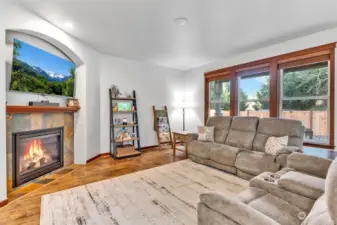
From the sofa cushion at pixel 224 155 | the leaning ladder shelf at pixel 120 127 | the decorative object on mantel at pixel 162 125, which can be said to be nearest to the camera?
the sofa cushion at pixel 224 155

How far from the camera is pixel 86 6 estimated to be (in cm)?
233

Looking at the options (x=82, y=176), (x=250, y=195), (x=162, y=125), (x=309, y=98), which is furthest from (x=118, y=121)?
(x=309, y=98)

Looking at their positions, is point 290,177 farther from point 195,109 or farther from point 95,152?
point 195,109

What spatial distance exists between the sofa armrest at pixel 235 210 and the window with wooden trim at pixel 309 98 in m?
3.19

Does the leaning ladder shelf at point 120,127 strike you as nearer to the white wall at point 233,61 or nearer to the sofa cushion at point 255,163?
the white wall at point 233,61

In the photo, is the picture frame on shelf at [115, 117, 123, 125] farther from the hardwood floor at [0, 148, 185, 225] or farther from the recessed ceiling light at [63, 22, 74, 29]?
the recessed ceiling light at [63, 22, 74, 29]

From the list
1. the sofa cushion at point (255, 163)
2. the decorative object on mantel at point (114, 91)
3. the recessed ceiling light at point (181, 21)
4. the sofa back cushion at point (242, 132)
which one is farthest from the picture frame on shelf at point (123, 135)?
the recessed ceiling light at point (181, 21)

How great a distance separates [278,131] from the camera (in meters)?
3.00

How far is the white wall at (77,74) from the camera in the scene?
2.12 meters

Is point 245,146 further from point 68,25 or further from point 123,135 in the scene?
point 68,25

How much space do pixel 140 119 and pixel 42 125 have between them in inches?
94.5

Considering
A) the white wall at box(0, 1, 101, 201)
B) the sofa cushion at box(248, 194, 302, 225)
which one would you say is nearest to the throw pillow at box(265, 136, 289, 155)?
the sofa cushion at box(248, 194, 302, 225)

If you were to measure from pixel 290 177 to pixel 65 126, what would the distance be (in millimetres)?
3683

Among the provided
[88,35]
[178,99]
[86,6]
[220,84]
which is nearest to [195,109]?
[178,99]
